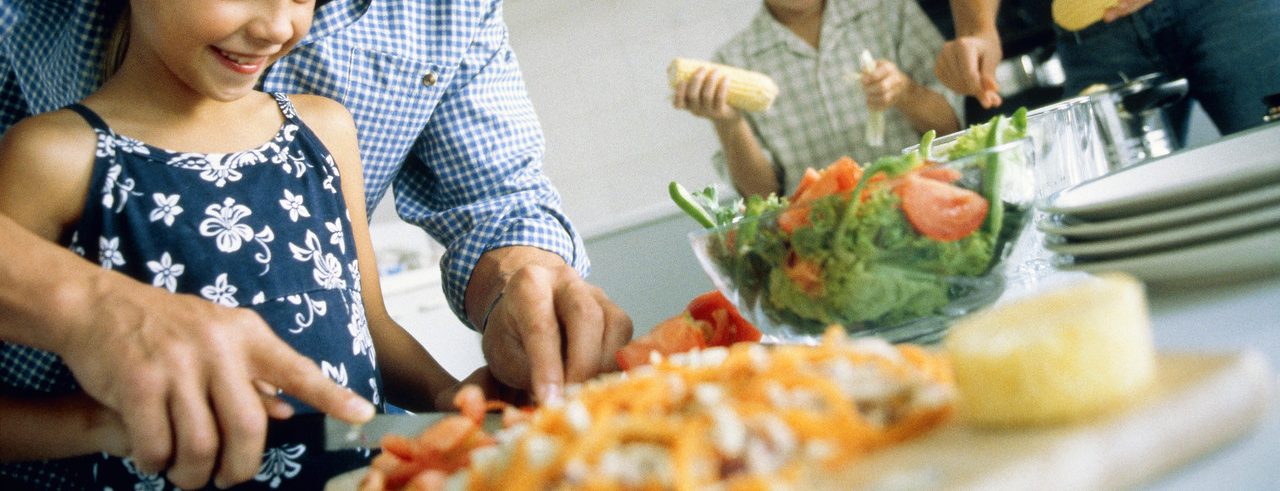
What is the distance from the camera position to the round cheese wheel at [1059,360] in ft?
1.44

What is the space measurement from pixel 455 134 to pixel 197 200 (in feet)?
1.47

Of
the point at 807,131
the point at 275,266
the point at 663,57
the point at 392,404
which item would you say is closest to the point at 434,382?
the point at 392,404

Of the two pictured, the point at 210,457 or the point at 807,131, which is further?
the point at 807,131

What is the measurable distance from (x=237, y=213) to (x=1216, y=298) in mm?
960

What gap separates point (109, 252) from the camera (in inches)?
40.8

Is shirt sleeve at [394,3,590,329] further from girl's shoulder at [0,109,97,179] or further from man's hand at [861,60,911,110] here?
man's hand at [861,60,911,110]

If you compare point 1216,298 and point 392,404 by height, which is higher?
point 1216,298

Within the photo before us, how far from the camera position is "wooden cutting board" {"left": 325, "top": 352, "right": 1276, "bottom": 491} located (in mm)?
408

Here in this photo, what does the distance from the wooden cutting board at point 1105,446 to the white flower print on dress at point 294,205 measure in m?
0.88

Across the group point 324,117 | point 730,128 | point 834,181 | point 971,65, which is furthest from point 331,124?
point 730,128

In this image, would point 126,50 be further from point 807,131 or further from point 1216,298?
point 807,131

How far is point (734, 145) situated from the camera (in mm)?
3219

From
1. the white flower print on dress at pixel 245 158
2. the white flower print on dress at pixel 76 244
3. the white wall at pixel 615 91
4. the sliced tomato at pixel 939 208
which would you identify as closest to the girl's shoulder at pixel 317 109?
the white flower print on dress at pixel 245 158

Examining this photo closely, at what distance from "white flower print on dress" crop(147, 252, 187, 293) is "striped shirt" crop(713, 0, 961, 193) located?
101 inches
